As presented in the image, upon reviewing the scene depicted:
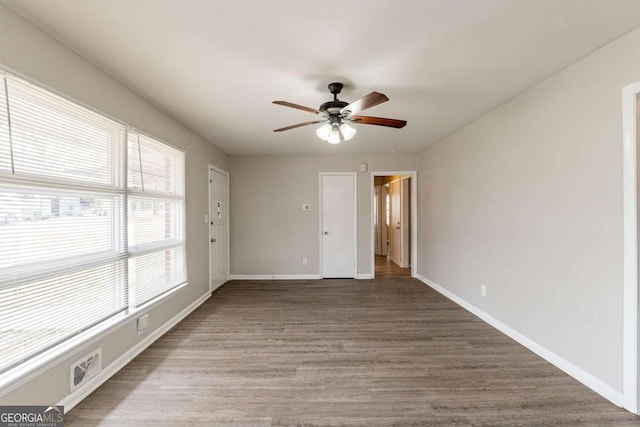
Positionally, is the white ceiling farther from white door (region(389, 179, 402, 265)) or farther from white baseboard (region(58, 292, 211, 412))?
white door (region(389, 179, 402, 265))

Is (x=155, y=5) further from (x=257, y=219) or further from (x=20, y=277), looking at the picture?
(x=257, y=219)

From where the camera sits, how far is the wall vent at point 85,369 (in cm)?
175

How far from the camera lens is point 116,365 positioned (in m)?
2.12

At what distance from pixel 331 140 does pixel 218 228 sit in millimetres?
2873

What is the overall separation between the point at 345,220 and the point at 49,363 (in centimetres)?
414

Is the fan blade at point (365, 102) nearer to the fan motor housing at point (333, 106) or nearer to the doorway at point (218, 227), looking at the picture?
the fan motor housing at point (333, 106)

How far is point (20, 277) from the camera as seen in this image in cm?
147

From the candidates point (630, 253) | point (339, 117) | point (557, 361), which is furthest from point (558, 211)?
point (339, 117)

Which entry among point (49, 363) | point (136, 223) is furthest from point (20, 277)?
point (136, 223)

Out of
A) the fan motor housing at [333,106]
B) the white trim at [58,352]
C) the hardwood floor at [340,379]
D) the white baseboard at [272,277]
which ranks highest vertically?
the fan motor housing at [333,106]

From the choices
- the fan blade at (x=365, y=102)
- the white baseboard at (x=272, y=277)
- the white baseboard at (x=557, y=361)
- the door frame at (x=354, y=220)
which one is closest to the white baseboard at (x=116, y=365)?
the white baseboard at (x=272, y=277)

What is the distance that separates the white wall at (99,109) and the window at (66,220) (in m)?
0.11

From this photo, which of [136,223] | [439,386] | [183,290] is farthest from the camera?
[183,290]

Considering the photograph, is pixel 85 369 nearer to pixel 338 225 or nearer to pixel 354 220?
pixel 338 225
